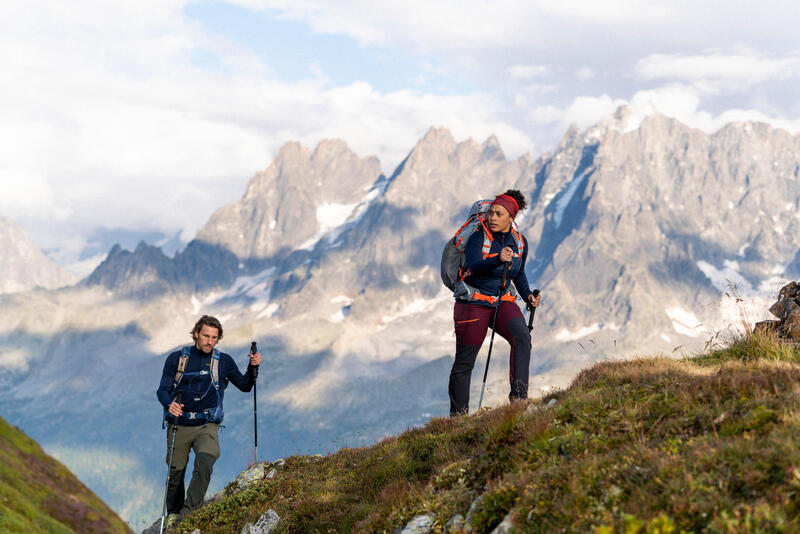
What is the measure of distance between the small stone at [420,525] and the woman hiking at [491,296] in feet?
14.9

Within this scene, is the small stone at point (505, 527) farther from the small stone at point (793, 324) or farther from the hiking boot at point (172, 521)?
the hiking boot at point (172, 521)

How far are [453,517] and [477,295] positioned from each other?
536 cm

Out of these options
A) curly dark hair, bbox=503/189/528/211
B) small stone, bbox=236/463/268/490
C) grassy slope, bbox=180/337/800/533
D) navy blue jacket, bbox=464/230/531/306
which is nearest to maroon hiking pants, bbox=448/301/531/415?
navy blue jacket, bbox=464/230/531/306

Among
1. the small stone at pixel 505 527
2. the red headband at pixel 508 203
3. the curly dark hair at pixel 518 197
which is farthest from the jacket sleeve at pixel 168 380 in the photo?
the small stone at pixel 505 527

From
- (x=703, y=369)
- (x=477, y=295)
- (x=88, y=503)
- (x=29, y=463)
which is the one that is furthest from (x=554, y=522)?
(x=29, y=463)

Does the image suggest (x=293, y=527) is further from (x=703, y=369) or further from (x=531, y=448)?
(x=703, y=369)

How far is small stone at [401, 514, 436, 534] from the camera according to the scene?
6773 mm

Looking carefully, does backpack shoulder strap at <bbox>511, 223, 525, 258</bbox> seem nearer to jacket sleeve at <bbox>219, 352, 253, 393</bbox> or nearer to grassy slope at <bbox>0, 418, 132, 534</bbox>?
jacket sleeve at <bbox>219, 352, 253, 393</bbox>

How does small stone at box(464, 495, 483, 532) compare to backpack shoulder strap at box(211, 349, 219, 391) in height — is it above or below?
below

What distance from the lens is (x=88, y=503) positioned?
76500 millimetres

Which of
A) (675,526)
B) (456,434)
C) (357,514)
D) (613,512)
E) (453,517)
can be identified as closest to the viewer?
(675,526)

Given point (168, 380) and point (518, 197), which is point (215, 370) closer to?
point (168, 380)

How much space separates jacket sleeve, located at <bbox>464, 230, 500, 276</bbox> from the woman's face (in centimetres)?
28

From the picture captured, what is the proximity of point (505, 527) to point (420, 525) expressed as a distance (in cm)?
131
